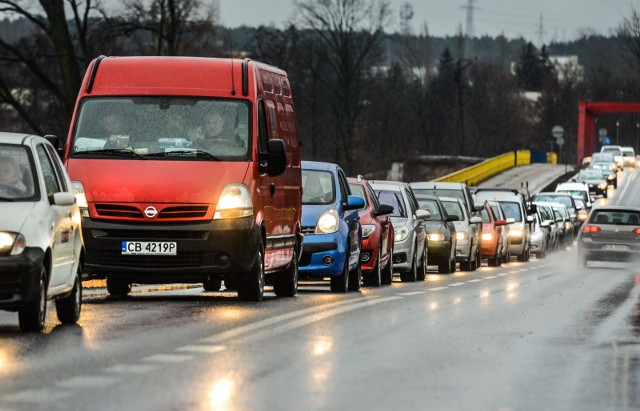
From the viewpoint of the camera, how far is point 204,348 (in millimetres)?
11273

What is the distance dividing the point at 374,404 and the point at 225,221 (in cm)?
813

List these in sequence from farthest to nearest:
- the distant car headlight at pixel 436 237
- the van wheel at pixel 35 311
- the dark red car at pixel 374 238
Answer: the distant car headlight at pixel 436 237 < the dark red car at pixel 374 238 < the van wheel at pixel 35 311

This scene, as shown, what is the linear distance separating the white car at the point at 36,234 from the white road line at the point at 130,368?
8.10 feet

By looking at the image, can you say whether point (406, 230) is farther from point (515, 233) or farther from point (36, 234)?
point (515, 233)

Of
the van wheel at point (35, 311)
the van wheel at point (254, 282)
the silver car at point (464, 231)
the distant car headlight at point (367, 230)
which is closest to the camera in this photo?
the van wheel at point (35, 311)

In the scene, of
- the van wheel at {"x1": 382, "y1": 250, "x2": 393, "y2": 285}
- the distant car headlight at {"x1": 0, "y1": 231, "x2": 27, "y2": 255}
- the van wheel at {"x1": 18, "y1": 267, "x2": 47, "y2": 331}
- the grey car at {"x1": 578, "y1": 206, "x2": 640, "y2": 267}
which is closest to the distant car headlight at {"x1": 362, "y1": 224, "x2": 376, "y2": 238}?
the van wheel at {"x1": 382, "y1": 250, "x2": 393, "y2": 285}

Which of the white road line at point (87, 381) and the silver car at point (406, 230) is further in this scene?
the silver car at point (406, 230)

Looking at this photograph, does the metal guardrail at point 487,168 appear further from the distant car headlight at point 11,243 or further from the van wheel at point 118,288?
the distant car headlight at point 11,243

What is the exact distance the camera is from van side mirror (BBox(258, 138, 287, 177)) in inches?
672

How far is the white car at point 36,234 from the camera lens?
12445 millimetres

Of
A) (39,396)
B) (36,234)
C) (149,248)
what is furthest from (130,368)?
(149,248)

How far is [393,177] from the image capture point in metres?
112

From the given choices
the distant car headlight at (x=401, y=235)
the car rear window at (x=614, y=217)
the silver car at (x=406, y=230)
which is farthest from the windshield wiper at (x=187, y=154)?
the car rear window at (x=614, y=217)

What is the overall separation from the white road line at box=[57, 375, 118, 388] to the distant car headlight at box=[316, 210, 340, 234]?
11.6 metres
